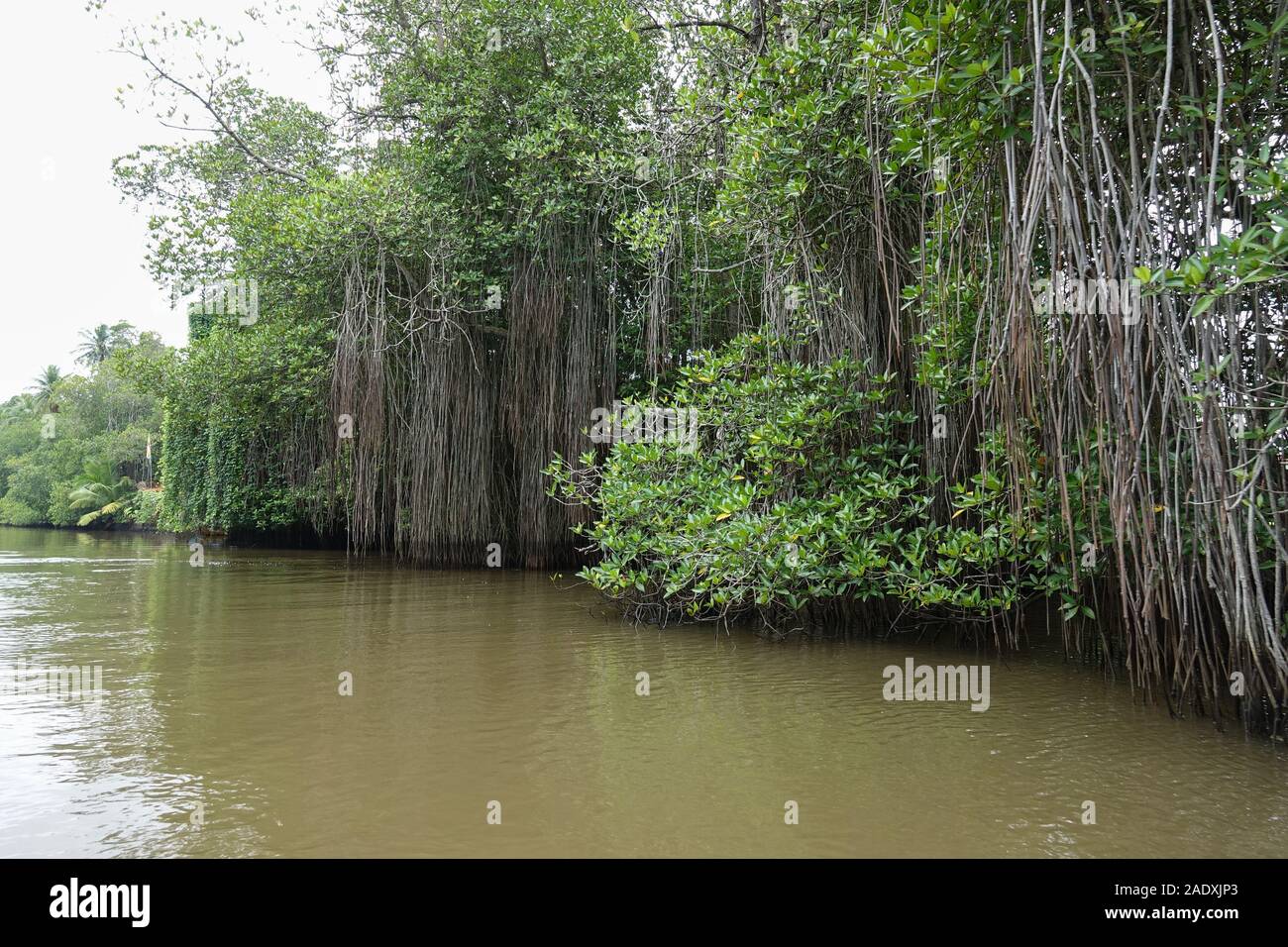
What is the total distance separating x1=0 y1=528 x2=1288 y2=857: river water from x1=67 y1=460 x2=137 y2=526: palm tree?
82.6 ft

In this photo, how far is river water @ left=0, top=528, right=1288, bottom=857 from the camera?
89.0 inches

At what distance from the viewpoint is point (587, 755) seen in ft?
9.77

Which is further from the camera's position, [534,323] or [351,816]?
[534,323]

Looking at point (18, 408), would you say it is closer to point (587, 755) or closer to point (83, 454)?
point (83, 454)

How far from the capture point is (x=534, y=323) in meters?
8.95

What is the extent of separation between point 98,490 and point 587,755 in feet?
97.4

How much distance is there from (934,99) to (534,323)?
6093 mm
